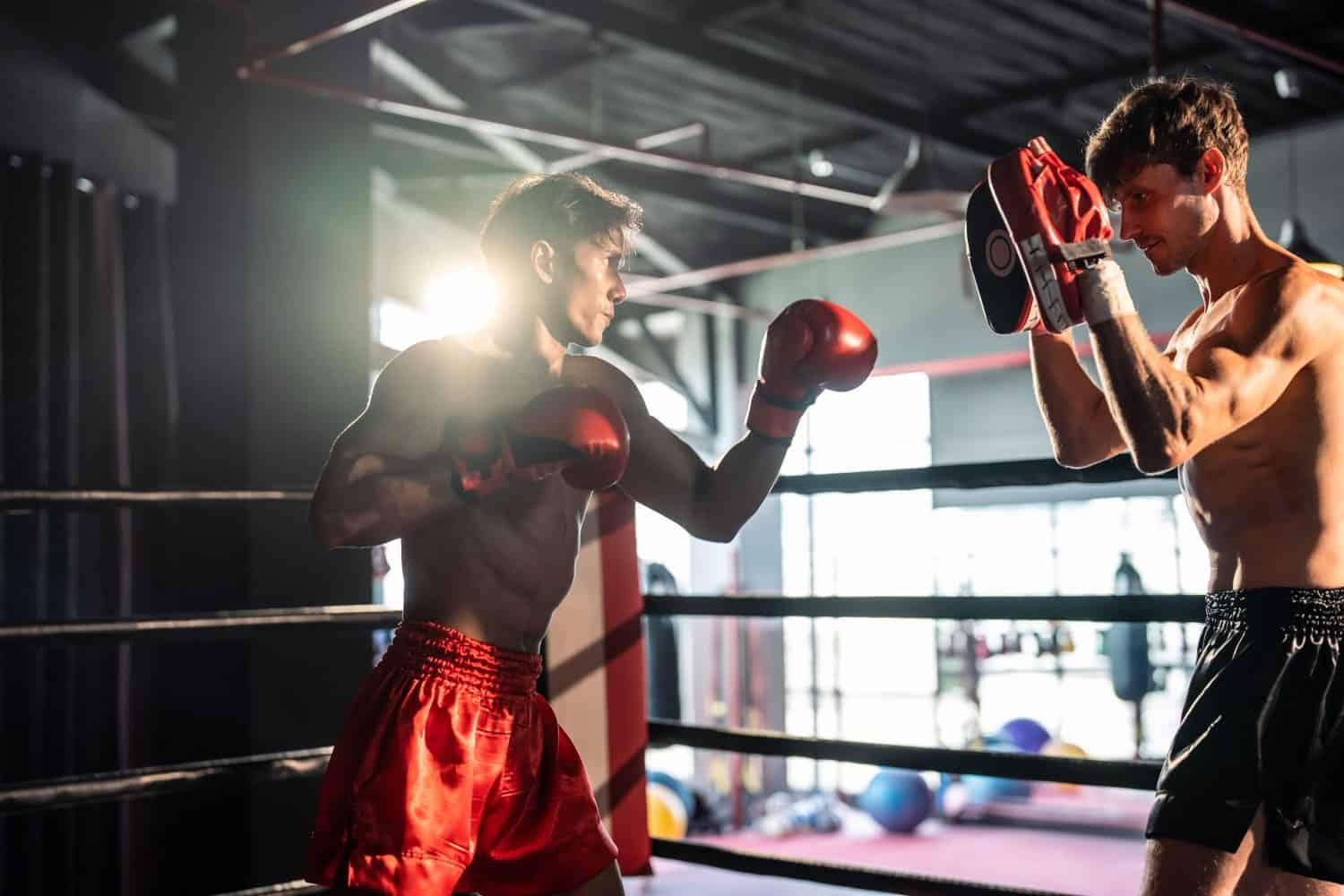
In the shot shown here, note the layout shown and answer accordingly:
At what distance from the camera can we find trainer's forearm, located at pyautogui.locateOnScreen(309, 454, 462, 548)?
149 cm

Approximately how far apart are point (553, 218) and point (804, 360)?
40cm

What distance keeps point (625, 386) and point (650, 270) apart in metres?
10.3

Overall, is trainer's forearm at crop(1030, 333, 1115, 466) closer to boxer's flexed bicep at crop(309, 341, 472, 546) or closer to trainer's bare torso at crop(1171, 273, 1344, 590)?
trainer's bare torso at crop(1171, 273, 1344, 590)

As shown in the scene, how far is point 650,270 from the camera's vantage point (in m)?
12.0

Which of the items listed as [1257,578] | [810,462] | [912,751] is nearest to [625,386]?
[912,751]

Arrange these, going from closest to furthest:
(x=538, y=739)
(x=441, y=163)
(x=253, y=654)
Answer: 1. (x=538, y=739)
2. (x=253, y=654)
3. (x=441, y=163)

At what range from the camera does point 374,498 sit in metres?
1.50

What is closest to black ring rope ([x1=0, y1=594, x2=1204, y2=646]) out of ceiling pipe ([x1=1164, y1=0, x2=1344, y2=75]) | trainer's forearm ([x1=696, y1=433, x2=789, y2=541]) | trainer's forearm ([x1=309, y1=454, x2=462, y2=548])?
trainer's forearm ([x1=696, y1=433, x2=789, y2=541])

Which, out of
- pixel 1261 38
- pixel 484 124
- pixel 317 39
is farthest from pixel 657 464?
pixel 484 124

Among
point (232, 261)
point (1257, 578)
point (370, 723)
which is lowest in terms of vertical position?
point (370, 723)

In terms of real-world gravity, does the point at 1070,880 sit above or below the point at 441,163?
below

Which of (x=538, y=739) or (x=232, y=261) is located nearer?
(x=538, y=739)

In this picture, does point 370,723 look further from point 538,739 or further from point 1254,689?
point 1254,689

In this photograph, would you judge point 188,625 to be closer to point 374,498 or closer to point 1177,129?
point 374,498
